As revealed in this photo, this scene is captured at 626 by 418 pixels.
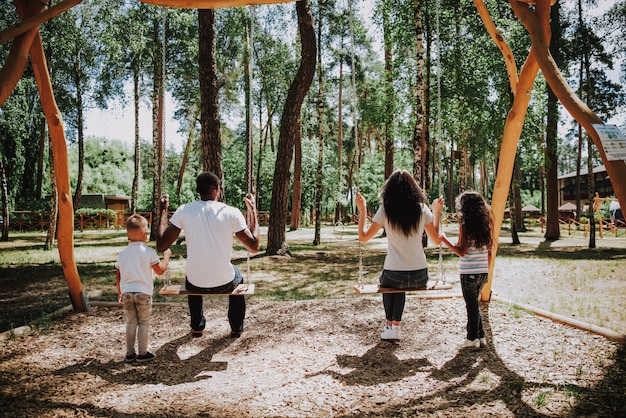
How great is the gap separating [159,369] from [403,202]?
3064 millimetres

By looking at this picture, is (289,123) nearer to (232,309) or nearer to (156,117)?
(232,309)

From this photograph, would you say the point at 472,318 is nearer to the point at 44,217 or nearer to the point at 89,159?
the point at 44,217

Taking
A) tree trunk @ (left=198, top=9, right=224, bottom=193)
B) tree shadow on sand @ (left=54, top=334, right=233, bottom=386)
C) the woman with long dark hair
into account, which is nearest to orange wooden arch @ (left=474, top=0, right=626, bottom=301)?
the woman with long dark hair

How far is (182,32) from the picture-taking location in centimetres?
2006

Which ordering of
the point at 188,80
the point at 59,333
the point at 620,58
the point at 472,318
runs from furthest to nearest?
1. the point at 188,80
2. the point at 620,58
3. the point at 59,333
4. the point at 472,318

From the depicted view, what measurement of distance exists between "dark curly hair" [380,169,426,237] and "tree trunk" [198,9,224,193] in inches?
279

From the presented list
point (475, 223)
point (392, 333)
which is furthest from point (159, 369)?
point (475, 223)

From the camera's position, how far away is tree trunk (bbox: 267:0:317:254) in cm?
1258

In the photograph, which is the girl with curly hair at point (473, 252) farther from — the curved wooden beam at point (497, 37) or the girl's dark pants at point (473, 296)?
the curved wooden beam at point (497, 37)

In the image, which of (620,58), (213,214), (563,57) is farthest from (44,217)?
(620,58)

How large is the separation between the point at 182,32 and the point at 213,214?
18.6 m

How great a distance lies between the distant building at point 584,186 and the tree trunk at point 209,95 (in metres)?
48.0

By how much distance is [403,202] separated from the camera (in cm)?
455

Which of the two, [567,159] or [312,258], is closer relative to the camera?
[312,258]
